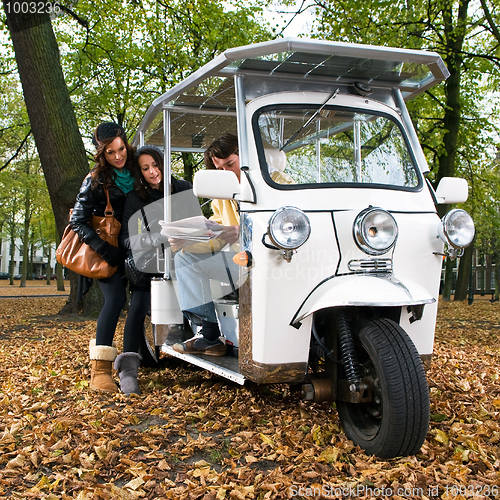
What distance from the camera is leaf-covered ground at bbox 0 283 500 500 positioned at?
265cm

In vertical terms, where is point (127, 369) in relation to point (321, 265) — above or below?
below

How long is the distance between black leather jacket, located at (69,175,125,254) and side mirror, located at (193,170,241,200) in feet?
5.27

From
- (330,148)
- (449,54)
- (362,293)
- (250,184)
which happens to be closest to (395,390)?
(362,293)

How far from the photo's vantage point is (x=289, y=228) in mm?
3096

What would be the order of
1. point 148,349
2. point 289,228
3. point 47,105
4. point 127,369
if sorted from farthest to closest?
point 47,105 → point 148,349 → point 127,369 → point 289,228

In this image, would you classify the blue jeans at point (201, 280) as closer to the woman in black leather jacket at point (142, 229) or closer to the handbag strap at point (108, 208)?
the woman in black leather jacket at point (142, 229)

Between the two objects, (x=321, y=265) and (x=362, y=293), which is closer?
(x=362, y=293)

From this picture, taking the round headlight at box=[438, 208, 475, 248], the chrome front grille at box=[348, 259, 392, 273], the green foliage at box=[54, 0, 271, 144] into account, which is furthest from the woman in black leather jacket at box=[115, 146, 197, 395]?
the green foliage at box=[54, 0, 271, 144]

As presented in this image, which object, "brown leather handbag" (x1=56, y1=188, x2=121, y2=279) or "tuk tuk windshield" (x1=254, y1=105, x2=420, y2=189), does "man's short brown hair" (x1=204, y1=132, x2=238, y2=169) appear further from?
"brown leather handbag" (x1=56, y1=188, x2=121, y2=279)

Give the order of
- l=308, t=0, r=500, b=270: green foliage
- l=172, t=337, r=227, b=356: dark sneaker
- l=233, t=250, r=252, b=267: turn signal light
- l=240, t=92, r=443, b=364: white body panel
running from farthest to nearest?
1. l=308, t=0, r=500, b=270: green foliage
2. l=172, t=337, r=227, b=356: dark sneaker
3. l=233, t=250, r=252, b=267: turn signal light
4. l=240, t=92, r=443, b=364: white body panel

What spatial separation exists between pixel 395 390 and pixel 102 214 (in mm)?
3016

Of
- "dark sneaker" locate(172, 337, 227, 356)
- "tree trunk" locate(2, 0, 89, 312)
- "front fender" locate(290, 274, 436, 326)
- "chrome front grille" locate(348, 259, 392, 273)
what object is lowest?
"dark sneaker" locate(172, 337, 227, 356)

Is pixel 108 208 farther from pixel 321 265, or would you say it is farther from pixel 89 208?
pixel 321 265

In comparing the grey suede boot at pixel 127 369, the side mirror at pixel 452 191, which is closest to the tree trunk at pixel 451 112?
the side mirror at pixel 452 191
